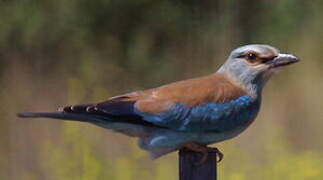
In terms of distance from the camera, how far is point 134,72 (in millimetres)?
7676

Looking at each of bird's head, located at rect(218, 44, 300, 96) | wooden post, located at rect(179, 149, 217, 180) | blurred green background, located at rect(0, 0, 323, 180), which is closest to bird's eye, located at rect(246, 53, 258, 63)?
bird's head, located at rect(218, 44, 300, 96)

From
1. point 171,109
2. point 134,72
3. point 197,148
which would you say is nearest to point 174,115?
point 171,109

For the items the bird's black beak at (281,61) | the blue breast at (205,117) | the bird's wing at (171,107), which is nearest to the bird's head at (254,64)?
the bird's black beak at (281,61)

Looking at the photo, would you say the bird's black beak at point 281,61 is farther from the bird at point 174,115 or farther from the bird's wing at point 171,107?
the bird's wing at point 171,107

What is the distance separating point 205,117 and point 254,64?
1.25 feet

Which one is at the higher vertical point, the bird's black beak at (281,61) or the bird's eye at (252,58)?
the bird's eye at (252,58)

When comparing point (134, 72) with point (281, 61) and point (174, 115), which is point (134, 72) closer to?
point (281, 61)

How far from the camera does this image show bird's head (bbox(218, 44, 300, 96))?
4668 mm

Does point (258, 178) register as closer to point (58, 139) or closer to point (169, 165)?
point (169, 165)

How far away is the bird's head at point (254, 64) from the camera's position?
4.67 m

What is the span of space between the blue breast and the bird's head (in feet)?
0.48

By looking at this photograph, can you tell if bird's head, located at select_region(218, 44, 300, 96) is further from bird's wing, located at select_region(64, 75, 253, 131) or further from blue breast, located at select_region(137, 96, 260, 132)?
bird's wing, located at select_region(64, 75, 253, 131)

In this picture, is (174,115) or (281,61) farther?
(281,61)

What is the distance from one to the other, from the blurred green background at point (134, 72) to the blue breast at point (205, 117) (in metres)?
1.68
